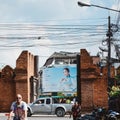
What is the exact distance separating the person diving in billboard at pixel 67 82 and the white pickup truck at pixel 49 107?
1261 centimetres

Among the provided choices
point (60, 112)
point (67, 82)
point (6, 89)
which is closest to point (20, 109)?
point (60, 112)

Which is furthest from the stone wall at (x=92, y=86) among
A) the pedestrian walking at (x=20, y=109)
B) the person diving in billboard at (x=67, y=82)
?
the pedestrian walking at (x=20, y=109)

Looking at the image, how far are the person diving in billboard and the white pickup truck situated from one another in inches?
496

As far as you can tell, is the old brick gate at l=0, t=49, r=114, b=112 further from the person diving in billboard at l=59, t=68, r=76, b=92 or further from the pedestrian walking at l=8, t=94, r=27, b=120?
the pedestrian walking at l=8, t=94, r=27, b=120

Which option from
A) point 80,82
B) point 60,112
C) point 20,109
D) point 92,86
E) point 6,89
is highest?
point 80,82

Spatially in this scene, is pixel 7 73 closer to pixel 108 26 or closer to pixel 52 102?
pixel 52 102

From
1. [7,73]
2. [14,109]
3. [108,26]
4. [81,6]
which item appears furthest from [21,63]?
[14,109]

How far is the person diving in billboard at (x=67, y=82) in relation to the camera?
5831 centimetres

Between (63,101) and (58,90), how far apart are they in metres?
13.3

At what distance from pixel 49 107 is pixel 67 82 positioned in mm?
13156

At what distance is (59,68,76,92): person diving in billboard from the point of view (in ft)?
191

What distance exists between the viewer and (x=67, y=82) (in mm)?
58344

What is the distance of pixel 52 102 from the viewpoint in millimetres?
45375

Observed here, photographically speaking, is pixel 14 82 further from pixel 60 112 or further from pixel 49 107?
pixel 60 112
